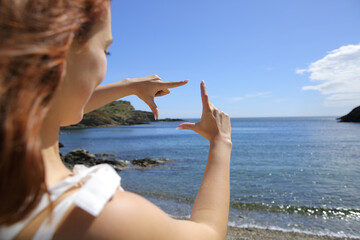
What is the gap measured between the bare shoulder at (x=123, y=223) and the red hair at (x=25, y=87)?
0.45 feet

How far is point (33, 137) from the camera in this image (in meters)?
0.71

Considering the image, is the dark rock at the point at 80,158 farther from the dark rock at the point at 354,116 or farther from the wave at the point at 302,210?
the dark rock at the point at 354,116

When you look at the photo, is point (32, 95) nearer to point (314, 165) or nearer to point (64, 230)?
point (64, 230)

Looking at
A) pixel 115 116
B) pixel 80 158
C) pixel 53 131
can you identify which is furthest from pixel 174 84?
pixel 115 116

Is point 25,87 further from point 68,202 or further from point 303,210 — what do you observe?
point 303,210

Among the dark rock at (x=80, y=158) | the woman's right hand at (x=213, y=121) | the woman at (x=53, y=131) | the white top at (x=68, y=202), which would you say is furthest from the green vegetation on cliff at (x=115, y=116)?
the white top at (x=68, y=202)

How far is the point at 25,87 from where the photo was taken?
0.70m

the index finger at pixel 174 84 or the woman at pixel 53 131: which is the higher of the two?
the index finger at pixel 174 84

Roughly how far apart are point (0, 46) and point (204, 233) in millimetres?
981

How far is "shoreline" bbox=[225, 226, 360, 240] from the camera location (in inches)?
276

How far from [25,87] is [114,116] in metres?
119

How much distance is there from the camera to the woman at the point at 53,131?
2.26 ft

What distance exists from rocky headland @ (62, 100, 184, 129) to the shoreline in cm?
8935

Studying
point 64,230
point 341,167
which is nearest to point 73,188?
point 64,230
